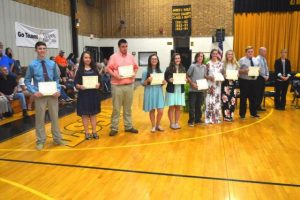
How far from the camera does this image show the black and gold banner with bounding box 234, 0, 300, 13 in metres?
14.0

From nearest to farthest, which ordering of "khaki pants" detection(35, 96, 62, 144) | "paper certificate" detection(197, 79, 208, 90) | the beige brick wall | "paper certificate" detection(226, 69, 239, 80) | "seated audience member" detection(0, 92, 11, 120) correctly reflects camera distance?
1. "khaki pants" detection(35, 96, 62, 144)
2. "paper certificate" detection(197, 79, 208, 90)
3. "paper certificate" detection(226, 69, 239, 80)
4. "seated audience member" detection(0, 92, 11, 120)
5. the beige brick wall

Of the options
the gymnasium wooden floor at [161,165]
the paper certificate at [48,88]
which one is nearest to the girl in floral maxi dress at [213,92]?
the gymnasium wooden floor at [161,165]

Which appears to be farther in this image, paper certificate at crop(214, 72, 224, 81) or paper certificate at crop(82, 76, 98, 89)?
paper certificate at crop(214, 72, 224, 81)

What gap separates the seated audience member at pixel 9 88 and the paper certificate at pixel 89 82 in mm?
2954

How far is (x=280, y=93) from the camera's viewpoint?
24.7ft

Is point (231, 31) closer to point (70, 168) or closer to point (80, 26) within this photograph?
point (80, 26)

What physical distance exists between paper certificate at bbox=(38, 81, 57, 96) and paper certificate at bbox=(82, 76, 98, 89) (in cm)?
48

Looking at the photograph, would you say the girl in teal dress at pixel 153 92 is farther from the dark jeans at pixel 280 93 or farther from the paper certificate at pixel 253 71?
the dark jeans at pixel 280 93

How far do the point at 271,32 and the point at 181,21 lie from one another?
4606 mm

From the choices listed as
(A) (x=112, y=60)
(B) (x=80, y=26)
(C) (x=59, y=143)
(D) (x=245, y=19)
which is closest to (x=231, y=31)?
(D) (x=245, y=19)

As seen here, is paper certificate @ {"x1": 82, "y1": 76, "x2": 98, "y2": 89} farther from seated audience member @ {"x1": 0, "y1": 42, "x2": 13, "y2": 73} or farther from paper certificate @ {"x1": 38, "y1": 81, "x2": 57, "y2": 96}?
seated audience member @ {"x1": 0, "y1": 42, "x2": 13, "y2": 73}

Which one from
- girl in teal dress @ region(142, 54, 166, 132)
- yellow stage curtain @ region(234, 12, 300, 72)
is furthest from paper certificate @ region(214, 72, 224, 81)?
yellow stage curtain @ region(234, 12, 300, 72)

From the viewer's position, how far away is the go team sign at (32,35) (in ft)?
32.2

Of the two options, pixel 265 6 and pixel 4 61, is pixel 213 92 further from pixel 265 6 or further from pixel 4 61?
pixel 265 6
